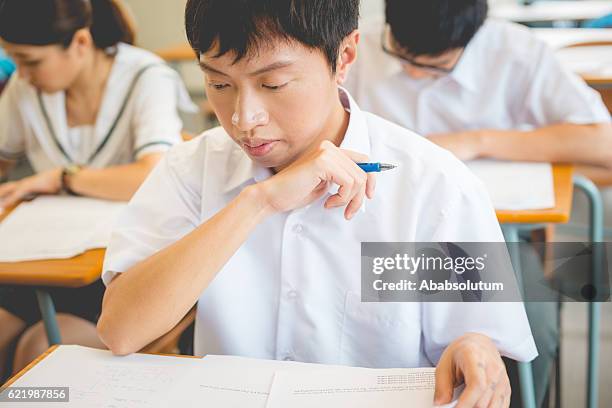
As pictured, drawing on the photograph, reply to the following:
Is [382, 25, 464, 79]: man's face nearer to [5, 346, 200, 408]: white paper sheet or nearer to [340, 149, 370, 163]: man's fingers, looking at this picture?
[340, 149, 370, 163]: man's fingers

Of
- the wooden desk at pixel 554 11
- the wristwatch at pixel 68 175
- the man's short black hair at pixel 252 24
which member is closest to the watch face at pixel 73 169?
the wristwatch at pixel 68 175

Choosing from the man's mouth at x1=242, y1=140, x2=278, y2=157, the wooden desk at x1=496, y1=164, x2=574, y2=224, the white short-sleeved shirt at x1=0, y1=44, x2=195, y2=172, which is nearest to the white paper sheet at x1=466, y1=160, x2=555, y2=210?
the wooden desk at x1=496, y1=164, x2=574, y2=224

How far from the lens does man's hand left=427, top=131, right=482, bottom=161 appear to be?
1727 millimetres

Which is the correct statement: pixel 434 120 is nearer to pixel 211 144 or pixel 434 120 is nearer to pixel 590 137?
pixel 590 137

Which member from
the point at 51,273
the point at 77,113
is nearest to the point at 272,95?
the point at 51,273

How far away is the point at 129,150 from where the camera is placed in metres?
1.96

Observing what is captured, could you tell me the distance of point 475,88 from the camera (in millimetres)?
1880

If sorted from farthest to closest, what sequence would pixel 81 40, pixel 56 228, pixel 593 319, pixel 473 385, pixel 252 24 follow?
pixel 81 40, pixel 593 319, pixel 56 228, pixel 252 24, pixel 473 385

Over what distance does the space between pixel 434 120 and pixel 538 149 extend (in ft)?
1.10

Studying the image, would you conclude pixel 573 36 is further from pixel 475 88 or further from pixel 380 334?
pixel 380 334

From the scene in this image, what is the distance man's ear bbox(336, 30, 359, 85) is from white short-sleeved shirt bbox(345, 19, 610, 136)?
844 millimetres

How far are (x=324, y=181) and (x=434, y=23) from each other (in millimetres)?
792

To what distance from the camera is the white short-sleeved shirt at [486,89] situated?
180 centimetres

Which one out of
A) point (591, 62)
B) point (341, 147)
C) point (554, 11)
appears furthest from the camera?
point (554, 11)
